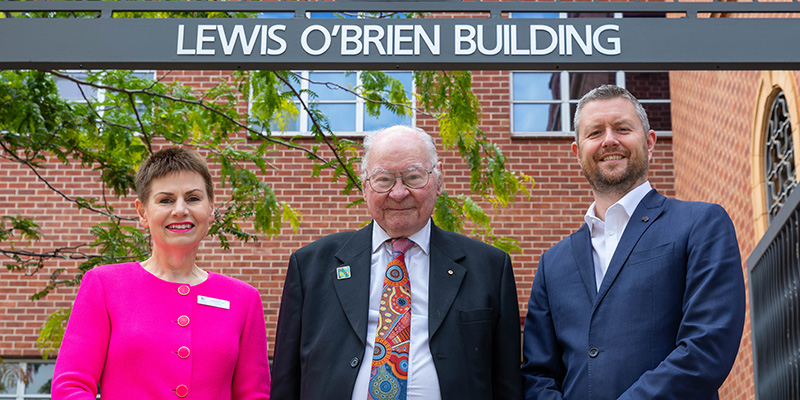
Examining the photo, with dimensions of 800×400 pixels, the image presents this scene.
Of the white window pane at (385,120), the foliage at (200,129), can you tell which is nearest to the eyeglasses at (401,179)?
the foliage at (200,129)

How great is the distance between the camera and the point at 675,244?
3.28 m

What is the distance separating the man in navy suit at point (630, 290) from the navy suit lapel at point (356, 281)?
661 millimetres

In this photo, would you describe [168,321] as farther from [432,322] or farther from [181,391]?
[432,322]

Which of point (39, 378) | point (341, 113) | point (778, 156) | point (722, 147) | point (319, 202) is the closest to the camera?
point (778, 156)

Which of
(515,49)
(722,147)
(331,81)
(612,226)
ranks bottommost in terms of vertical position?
(612,226)

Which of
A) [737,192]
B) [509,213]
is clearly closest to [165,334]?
[737,192]

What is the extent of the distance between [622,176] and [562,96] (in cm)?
822

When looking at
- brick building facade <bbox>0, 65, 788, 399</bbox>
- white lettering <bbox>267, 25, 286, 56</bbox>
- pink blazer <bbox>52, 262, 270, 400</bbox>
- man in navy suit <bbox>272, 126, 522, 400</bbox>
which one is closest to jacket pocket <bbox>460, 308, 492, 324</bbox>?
man in navy suit <bbox>272, 126, 522, 400</bbox>

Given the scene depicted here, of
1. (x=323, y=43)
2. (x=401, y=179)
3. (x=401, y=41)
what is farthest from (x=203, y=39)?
(x=401, y=179)

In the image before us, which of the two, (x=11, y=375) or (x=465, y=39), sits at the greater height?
(x=465, y=39)

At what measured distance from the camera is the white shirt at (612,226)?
347cm

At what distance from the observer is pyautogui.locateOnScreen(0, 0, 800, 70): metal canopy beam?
3.64m

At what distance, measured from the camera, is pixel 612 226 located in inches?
138

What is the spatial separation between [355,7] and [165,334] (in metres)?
1.50
